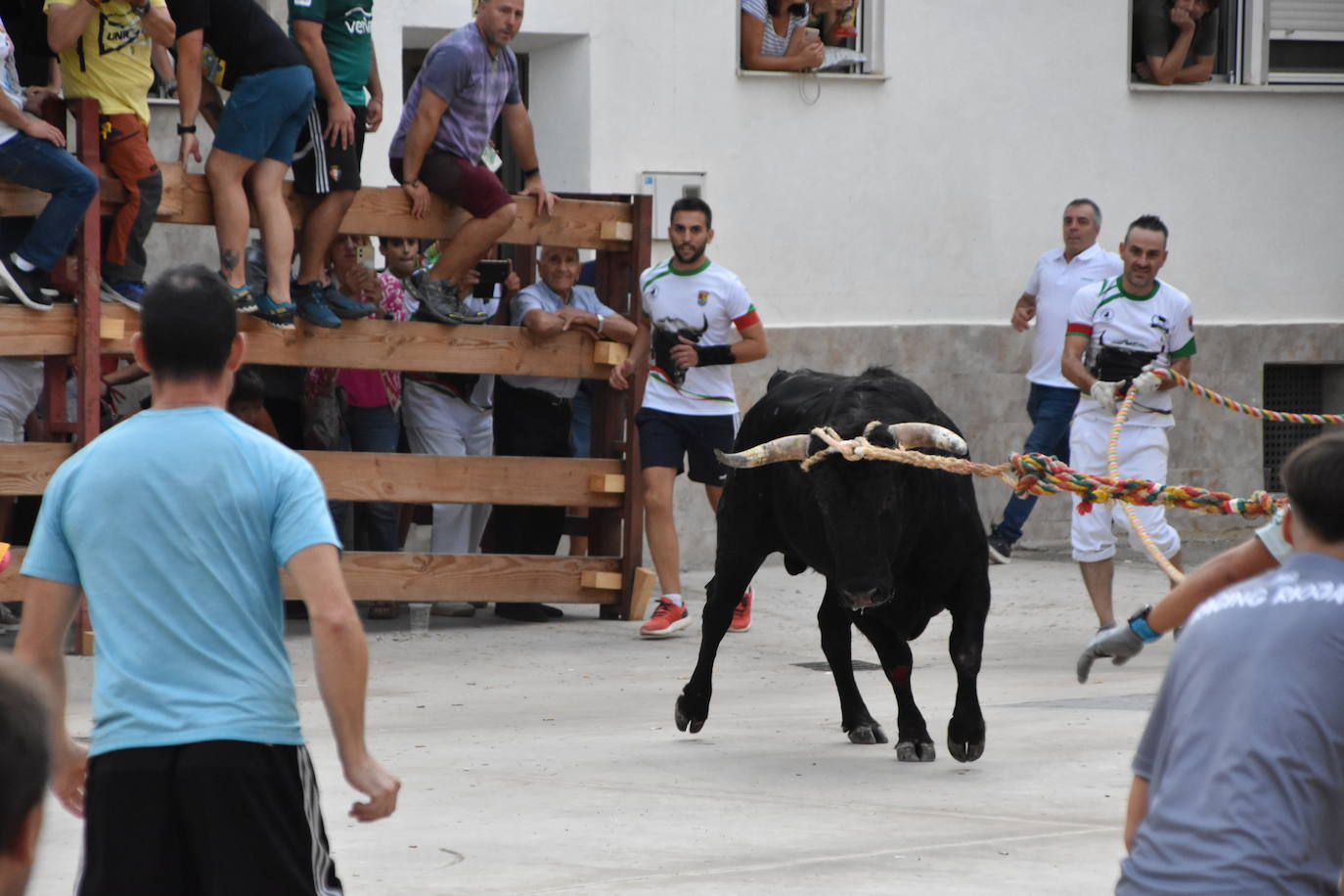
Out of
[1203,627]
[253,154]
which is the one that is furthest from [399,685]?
[1203,627]

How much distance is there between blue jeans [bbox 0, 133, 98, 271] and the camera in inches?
332

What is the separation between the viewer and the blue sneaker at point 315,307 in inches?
382

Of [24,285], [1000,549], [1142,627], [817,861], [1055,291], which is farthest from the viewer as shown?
[1000,549]

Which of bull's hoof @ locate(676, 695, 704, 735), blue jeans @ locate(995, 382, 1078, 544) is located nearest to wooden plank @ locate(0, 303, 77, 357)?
bull's hoof @ locate(676, 695, 704, 735)

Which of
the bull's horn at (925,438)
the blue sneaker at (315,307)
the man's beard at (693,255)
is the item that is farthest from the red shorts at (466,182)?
the bull's horn at (925,438)

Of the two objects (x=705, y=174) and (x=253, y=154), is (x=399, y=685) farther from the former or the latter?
(x=705, y=174)

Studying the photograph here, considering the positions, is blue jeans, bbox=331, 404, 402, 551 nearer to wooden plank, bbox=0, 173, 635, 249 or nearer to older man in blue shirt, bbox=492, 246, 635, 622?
older man in blue shirt, bbox=492, 246, 635, 622

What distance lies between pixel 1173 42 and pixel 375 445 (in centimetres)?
705

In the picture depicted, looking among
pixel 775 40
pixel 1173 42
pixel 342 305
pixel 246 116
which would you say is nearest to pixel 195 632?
pixel 246 116

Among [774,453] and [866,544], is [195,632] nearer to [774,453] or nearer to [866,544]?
[866,544]

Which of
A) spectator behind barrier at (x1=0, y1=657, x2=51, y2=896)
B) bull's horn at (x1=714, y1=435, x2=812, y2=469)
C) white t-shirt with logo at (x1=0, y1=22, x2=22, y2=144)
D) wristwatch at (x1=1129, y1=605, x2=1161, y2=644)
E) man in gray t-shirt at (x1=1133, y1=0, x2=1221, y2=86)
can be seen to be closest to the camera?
spectator behind barrier at (x1=0, y1=657, x2=51, y2=896)

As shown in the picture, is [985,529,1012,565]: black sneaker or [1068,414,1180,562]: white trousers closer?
[1068,414,1180,562]: white trousers

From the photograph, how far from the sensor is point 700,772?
6883 mm

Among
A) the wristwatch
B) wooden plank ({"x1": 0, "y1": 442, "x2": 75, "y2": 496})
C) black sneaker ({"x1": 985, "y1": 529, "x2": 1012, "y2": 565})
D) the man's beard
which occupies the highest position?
the man's beard
